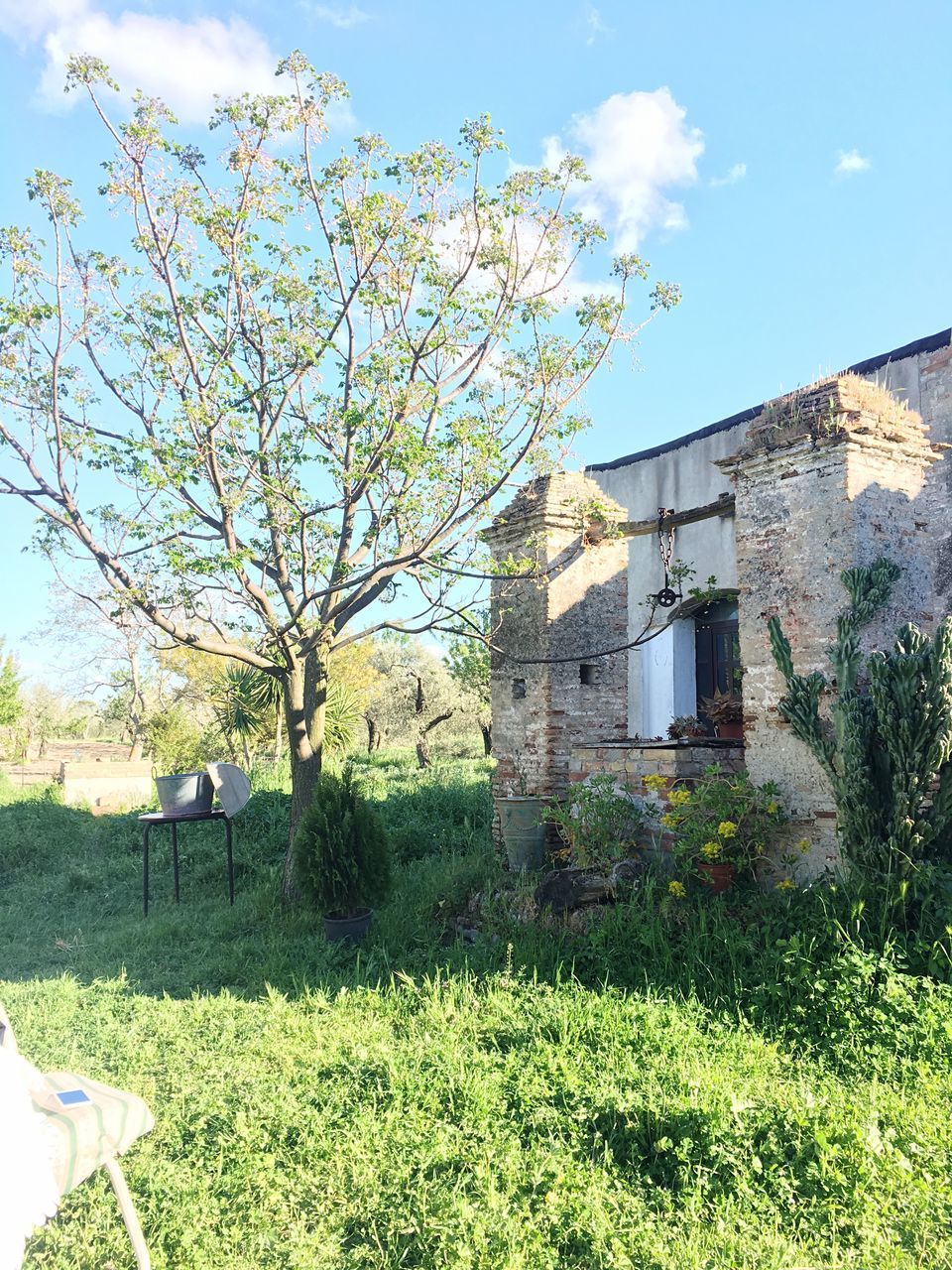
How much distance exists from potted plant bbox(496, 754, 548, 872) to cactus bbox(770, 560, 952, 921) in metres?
2.87

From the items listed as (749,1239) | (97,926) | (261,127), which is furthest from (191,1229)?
(261,127)

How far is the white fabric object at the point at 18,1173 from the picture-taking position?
84.7 inches

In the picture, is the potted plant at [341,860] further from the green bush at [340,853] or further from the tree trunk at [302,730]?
the tree trunk at [302,730]

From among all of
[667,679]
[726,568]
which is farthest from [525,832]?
[726,568]

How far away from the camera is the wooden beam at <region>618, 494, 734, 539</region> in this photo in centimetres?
733

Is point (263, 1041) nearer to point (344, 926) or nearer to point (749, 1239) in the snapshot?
point (344, 926)

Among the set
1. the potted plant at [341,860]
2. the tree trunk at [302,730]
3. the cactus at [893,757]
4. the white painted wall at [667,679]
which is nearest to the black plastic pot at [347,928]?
the potted plant at [341,860]

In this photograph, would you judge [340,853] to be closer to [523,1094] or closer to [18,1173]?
[523,1094]

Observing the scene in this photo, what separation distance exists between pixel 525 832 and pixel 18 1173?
5.82m

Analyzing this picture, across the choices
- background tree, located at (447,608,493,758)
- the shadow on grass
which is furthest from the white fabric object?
background tree, located at (447,608,493,758)

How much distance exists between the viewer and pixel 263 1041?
4.73 metres

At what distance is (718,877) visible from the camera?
5820mm

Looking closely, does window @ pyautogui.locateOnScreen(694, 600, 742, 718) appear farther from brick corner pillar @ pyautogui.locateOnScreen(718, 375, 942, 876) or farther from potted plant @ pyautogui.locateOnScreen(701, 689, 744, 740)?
brick corner pillar @ pyautogui.locateOnScreen(718, 375, 942, 876)

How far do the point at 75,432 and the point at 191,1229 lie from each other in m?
6.75
